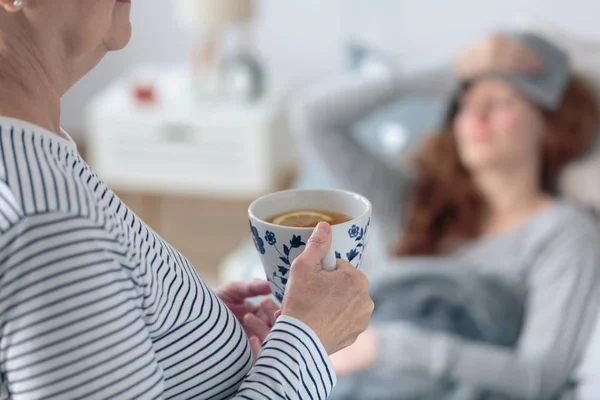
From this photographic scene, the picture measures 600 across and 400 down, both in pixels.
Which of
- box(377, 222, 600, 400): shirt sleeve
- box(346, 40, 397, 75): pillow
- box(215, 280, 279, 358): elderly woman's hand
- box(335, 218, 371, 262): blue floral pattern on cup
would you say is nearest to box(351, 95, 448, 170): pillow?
box(346, 40, 397, 75): pillow

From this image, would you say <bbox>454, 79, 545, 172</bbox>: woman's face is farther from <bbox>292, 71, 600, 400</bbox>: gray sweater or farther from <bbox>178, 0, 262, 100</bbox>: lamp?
<bbox>178, 0, 262, 100</bbox>: lamp

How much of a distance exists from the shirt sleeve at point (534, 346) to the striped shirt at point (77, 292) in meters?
0.94

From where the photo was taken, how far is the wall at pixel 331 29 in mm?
2547

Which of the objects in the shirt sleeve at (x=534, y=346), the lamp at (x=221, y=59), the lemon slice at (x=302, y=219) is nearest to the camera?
the lemon slice at (x=302, y=219)

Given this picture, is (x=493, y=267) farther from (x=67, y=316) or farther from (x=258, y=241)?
(x=67, y=316)

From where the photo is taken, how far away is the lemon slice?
727 millimetres

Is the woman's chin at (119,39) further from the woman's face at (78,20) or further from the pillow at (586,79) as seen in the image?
the pillow at (586,79)

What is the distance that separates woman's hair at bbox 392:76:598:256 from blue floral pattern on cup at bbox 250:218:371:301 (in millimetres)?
1152

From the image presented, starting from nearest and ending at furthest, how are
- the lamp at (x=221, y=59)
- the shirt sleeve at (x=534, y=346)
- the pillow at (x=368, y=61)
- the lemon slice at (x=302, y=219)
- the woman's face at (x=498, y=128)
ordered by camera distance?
1. the lemon slice at (x=302, y=219)
2. the shirt sleeve at (x=534, y=346)
3. the woman's face at (x=498, y=128)
4. the pillow at (x=368, y=61)
5. the lamp at (x=221, y=59)

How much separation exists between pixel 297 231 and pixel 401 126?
1.48 meters

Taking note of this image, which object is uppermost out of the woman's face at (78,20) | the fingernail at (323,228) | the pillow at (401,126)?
the woman's face at (78,20)

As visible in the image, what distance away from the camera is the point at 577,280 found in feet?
5.04

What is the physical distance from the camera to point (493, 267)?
5.56ft

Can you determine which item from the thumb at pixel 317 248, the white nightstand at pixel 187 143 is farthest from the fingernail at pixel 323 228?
the white nightstand at pixel 187 143
